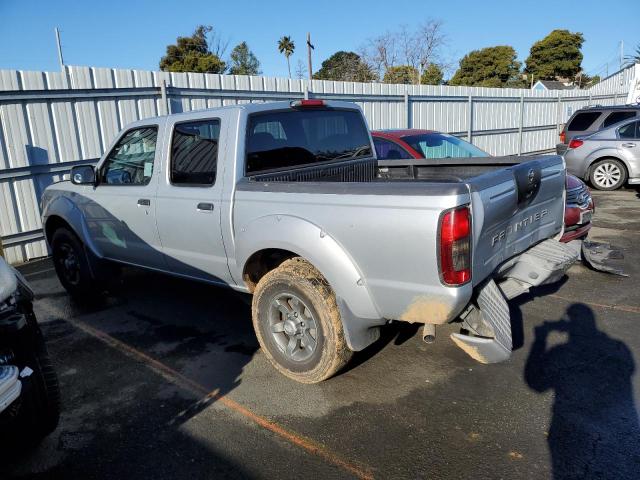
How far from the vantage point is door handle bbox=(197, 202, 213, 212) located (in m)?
3.92

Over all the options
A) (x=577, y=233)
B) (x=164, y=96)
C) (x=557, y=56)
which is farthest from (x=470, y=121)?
(x=557, y=56)

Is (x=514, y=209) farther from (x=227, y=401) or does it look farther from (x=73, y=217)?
(x=73, y=217)

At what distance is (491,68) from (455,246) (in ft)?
195

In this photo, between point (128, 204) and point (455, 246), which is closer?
point (455, 246)

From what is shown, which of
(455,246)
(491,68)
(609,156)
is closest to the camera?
(455,246)

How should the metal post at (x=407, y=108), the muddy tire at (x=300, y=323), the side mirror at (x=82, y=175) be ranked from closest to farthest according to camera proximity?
1. the muddy tire at (x=300, y=323)
2. the side mirror at (x=82, y=175)
3. the metal post at (x=407, y=108)

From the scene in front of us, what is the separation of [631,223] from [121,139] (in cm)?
788

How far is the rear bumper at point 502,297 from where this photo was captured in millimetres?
2984

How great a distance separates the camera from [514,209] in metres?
3.29

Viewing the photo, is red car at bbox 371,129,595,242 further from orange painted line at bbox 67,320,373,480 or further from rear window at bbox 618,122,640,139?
rear window at bbox 618,122,640,139

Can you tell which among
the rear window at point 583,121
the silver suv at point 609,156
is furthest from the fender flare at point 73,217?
the rear window at point 583,121

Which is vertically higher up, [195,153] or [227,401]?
[195,153]

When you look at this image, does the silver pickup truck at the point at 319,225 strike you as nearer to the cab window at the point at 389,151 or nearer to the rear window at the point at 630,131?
the cab window at the point at 389,151

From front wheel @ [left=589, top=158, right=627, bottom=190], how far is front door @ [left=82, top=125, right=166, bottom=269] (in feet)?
35.0
